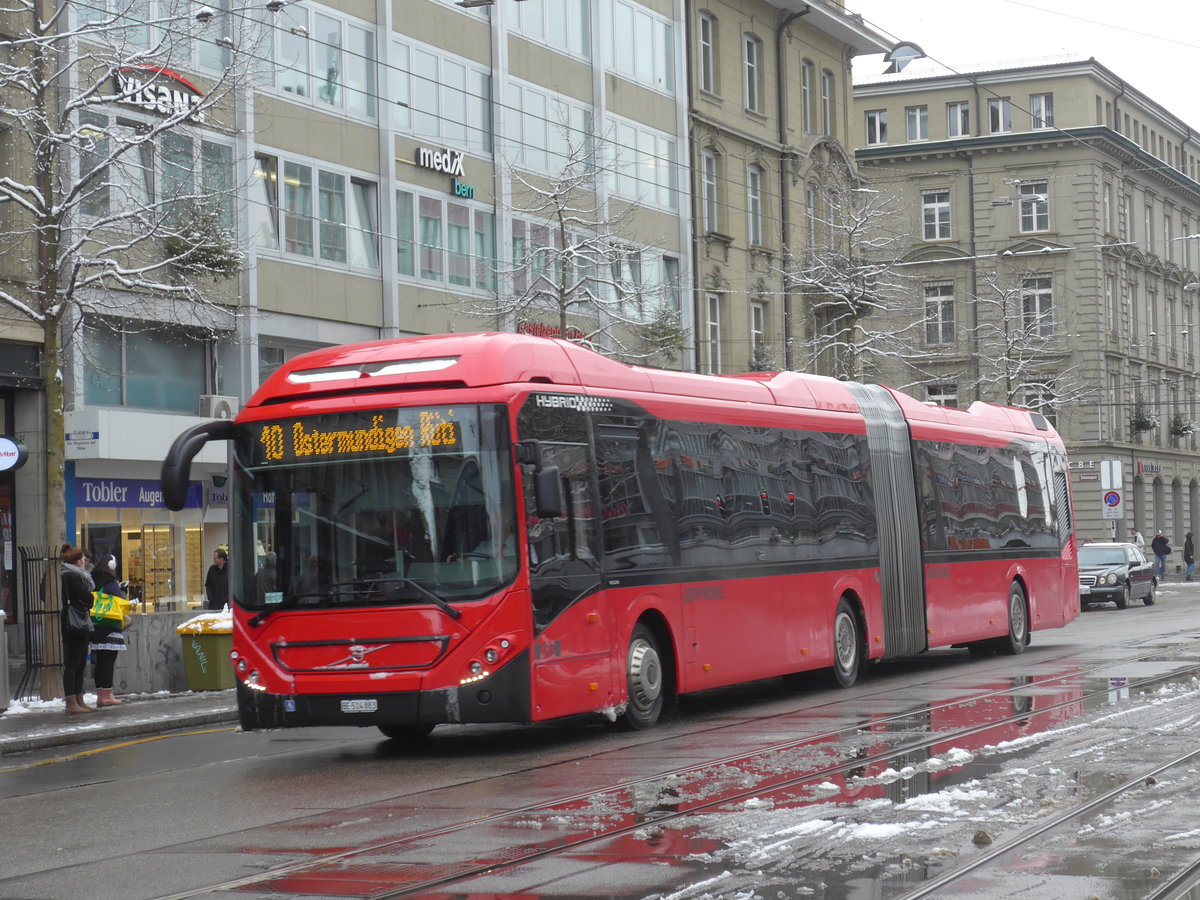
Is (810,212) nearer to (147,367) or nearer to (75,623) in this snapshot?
(147,367)

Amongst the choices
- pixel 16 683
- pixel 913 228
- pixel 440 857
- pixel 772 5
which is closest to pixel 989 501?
pixel 16 683

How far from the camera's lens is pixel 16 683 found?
2336 centimetres

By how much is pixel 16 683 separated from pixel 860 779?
15468mm

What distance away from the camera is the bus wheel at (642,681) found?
14766 mm

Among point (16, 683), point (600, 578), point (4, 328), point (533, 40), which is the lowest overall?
point (16, 683)

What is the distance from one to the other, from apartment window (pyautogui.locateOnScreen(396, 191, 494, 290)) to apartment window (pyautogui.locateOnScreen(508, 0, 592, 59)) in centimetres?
405

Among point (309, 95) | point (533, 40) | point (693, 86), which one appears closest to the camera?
Result: point (309, 95)

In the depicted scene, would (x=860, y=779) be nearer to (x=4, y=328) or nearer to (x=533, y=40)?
(x=4, y=328)

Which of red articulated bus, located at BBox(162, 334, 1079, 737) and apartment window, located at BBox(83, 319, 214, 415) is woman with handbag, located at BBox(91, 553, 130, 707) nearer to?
red articulated bus, located at BBox(162, 334, 1079, 737)

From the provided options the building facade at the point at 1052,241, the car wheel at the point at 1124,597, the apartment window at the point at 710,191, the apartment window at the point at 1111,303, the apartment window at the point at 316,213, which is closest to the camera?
the apartment window at the point at 316,213

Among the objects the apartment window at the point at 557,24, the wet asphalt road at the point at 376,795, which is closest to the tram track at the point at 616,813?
the wet asphalt road at the point at 376,795

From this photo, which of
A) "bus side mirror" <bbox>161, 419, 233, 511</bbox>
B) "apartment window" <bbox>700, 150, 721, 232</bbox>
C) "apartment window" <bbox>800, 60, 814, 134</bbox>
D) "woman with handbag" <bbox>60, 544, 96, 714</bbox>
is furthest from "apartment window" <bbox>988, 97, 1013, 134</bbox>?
"bus side mirror" <bbox>161, 419, 233, 511</bbox>

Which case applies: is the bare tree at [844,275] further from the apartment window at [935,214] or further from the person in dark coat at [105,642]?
the apartment window at [935,214]

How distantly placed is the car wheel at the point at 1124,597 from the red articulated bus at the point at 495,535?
85.2 ft
